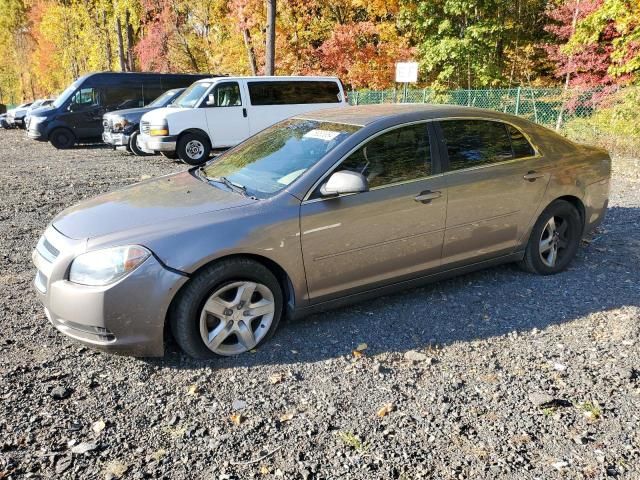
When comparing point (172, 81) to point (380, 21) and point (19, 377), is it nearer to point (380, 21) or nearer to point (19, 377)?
point (380, 21)

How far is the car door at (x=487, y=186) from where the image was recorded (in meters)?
4.23

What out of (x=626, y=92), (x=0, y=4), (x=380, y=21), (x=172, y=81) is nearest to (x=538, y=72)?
(x=380, y=21)

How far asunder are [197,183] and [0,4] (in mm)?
55975

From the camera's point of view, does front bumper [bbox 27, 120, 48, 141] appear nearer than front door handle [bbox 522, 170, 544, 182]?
No

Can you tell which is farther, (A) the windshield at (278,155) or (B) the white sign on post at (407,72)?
(B) the white sign on post at (407,72)

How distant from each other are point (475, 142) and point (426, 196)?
771 mm

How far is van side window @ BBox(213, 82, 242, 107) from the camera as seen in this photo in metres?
12.4

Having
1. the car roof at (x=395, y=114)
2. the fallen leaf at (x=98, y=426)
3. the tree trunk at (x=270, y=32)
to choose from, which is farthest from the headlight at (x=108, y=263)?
the tree trunk at (x=270, y=32)

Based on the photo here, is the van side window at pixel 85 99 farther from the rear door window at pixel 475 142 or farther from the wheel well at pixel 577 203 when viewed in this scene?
the wheel well at pixel 577 203

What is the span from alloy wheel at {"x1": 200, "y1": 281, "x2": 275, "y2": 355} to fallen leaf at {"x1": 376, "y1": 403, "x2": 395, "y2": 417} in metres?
0.99

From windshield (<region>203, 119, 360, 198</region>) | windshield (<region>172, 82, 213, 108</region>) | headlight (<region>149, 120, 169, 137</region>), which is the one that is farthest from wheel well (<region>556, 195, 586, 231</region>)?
windshield (<region>172, 82, 213, 108</region>)

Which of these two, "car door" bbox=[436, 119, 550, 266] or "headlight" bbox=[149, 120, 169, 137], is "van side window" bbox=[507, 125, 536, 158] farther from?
"headlight" bbox=[149, 120, 169, 137]

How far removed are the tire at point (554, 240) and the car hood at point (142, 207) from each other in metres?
2.69

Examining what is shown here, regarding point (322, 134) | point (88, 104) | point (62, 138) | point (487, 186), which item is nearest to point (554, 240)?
point (487, 186)
